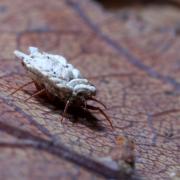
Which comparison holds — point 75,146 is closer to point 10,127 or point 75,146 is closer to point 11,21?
point 10,127

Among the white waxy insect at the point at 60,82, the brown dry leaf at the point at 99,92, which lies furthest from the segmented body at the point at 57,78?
the brown dry leaf at the point at 99,92

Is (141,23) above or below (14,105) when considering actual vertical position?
above

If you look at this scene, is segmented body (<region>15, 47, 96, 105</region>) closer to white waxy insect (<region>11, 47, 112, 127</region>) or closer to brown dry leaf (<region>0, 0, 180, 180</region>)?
white waxy insect (<region>11, 47, 112, 127</region>)

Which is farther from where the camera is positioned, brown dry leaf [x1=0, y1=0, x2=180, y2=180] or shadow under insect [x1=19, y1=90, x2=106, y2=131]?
shadow under insect [x1=19, y1=90, x2=106, y2=131]

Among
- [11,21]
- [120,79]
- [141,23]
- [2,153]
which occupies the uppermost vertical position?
[141,23]

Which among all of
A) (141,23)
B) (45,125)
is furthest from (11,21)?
(45,125)

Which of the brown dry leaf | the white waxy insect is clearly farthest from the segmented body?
the brown dry leaf

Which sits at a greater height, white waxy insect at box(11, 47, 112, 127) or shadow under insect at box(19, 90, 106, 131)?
white waxy insect at box(11, 47, 112, 127)
